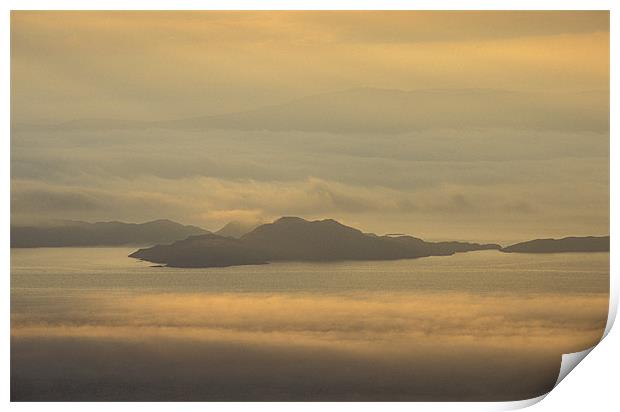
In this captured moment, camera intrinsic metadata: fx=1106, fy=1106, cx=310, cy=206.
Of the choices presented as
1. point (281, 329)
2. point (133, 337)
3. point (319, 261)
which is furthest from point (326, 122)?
point (133, 337)

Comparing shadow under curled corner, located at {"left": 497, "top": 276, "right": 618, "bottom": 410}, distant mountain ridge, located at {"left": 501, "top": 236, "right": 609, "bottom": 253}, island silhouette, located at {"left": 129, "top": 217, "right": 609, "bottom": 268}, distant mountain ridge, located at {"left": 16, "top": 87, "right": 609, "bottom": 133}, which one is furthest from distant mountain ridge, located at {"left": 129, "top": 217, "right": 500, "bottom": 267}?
shadow under curled corner, located at {"left": 497, "top": 276, "right": 618, "bottom": 410}

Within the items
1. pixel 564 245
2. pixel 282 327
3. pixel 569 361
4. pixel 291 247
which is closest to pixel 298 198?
pixel 291 247

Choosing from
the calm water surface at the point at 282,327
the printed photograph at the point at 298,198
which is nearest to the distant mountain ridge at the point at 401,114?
the printed photograph at the point at 298,198

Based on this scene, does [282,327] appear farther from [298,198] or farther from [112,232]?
[112,232]

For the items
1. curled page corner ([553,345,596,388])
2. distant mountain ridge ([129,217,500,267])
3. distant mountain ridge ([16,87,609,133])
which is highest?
distant mountain ridge ([16,87,609,133])

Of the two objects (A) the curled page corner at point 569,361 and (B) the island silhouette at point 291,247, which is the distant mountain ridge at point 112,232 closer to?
(B) the island silhouette at point 291,247

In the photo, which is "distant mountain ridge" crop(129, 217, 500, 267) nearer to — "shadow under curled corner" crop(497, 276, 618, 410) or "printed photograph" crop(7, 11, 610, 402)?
"printed photograph" crop(7, 11, 610, 402)
